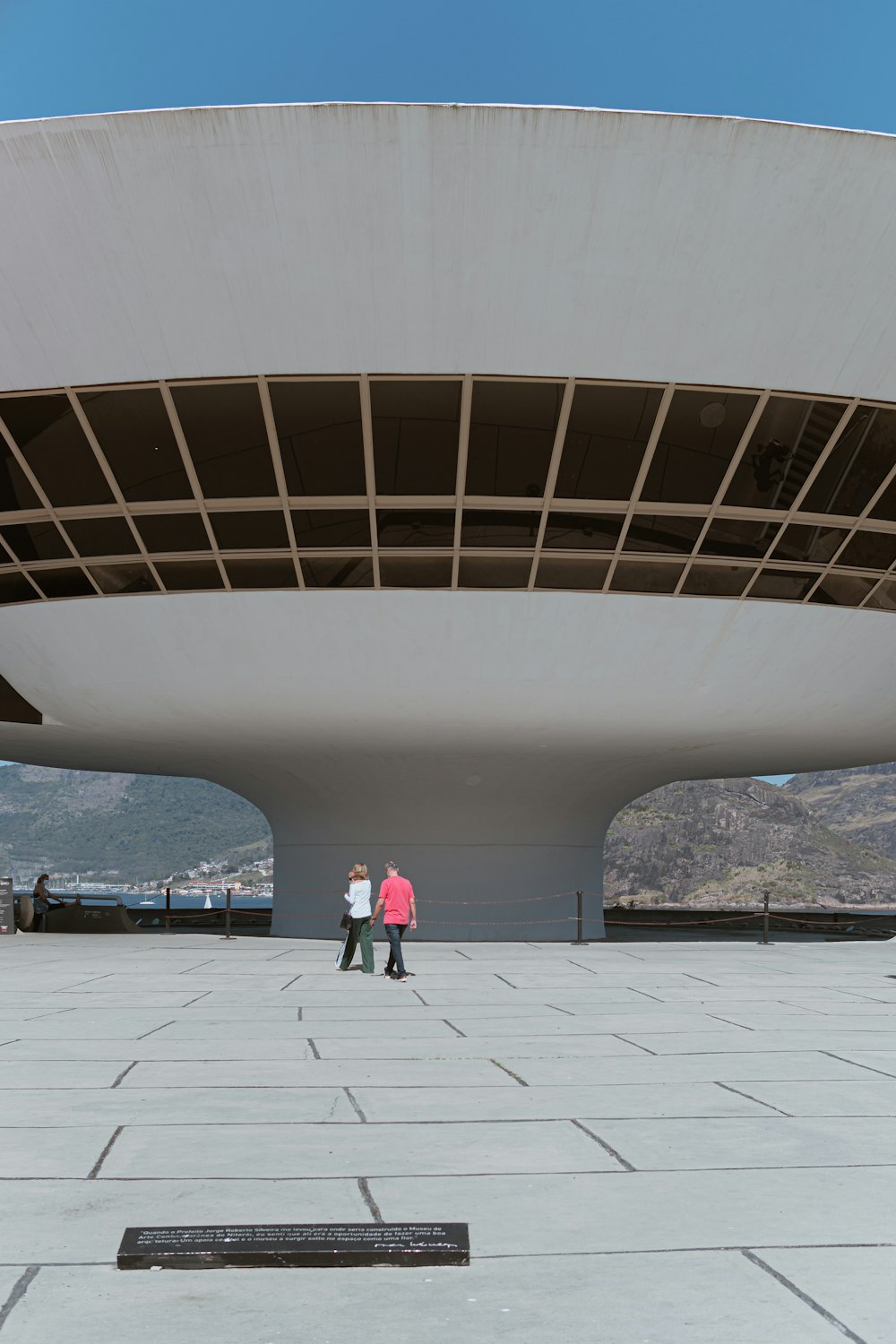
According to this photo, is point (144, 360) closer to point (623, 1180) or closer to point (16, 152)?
point (16, 152)

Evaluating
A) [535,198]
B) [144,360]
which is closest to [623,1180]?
[535,198]

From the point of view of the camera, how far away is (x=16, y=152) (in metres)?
15.1

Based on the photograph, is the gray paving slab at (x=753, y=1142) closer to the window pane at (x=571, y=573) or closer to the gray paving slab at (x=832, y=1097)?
the gray paving slab at (x=832, y=1097)

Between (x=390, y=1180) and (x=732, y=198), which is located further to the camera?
(x=732, y=198)

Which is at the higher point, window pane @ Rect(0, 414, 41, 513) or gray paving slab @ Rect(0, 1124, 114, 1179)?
window pane @ Rect(0, 414, 41, 513)

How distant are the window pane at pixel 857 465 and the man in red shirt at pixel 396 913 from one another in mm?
8713

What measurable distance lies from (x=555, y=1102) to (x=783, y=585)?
13761 mm

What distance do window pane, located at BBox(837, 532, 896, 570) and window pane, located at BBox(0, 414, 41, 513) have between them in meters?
13.1

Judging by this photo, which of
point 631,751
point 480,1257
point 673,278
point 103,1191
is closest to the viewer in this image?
point 480,1257

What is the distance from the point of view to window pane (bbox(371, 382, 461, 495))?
16.9 metres

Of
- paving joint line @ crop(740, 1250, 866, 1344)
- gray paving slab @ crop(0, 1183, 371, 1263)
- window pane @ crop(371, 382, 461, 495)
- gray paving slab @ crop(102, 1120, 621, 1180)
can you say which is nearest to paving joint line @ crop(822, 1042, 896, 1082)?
gray paving slab @ crop(102, 1120, 621, 1180)

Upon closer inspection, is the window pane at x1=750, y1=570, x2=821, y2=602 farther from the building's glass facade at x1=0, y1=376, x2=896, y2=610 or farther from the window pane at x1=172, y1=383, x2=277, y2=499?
the window pane at x1=172, y1=383, x2=277, y2=499

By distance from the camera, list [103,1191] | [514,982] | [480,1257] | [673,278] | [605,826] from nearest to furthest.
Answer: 1. [480,1257]
2. [103,1191]
3. [514,982]
4. [673,278]
5. [605,826]

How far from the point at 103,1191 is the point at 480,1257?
1922mm
